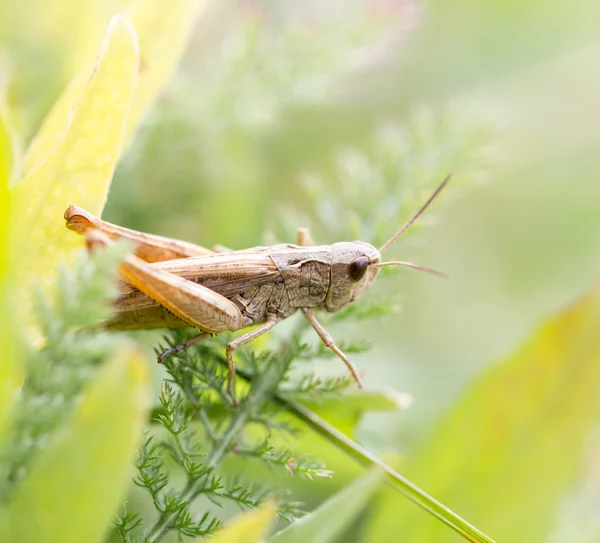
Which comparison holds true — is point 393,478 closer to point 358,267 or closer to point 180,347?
point 180,347

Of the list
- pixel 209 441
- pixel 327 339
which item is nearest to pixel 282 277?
pixel 327 339

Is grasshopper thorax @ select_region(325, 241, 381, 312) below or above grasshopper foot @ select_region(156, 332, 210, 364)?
above

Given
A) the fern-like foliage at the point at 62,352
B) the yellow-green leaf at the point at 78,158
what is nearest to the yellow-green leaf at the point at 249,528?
the fern-like foliage at the point at 62,352

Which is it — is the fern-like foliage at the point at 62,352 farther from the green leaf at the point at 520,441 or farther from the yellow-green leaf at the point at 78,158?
the green leaf at the point at 520,441

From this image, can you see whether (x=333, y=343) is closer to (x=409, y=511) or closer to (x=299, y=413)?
(x=299, y=413)

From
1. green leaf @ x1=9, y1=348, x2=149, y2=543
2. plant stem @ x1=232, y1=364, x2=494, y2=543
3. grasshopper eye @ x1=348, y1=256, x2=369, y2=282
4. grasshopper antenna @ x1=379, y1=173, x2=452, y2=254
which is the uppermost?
grasshopper antenna @ x1=379, y1=173, x2=452, y2=254

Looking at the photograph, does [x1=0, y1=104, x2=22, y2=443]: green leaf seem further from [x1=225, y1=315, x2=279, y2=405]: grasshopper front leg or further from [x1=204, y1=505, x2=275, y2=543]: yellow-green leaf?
[x1=225, y1=315, x2=279, y2=405]: grasshopper front leg

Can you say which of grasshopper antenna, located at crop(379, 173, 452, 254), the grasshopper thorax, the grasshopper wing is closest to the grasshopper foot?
the grasshopper wing
